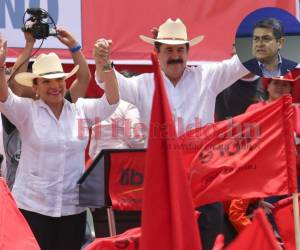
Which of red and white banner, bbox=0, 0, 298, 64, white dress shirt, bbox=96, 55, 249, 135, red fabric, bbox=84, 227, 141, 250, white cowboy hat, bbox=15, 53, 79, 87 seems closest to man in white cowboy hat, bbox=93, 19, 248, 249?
white dress shirt, bbox=96, 55, 249, 135

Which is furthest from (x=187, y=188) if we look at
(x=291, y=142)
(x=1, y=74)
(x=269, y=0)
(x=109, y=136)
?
(x=269, y=0)

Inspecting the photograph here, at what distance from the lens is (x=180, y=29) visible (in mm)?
5457

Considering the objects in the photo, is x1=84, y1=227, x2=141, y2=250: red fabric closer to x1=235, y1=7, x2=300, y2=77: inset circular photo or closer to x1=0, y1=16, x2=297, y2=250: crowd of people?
x1=0, y1=16, x2=297, y2=250: crowd of people

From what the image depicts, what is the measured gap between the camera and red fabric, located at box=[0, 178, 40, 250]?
13.6 feet

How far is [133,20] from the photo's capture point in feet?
22.8

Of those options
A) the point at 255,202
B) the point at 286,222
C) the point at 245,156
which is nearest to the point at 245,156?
the point at 245,156

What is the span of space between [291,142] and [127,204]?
42.6 inches

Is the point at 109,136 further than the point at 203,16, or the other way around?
the point at 203,16

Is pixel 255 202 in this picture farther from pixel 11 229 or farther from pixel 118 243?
pixel 11 229

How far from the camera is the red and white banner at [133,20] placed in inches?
261

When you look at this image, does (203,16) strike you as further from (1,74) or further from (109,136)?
(1,74)

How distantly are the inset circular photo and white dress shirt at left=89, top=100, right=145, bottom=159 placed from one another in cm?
101

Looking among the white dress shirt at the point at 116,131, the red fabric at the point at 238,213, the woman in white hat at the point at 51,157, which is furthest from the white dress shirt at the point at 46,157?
the red fabric at the point at 238,213

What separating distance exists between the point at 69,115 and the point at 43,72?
0.32 m
